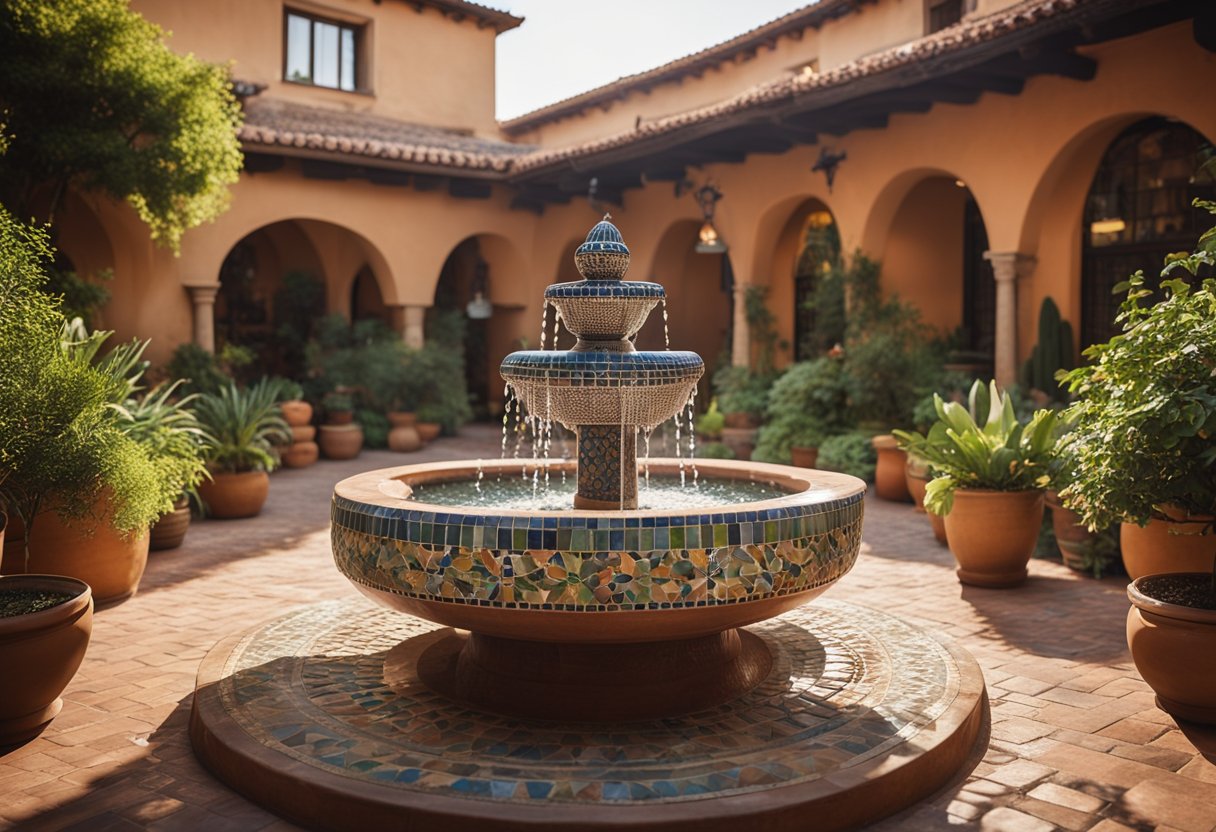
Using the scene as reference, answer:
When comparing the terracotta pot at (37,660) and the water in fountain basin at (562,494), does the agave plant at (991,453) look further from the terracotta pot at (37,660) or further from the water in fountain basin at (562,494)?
the terracotta pot at (37,660)

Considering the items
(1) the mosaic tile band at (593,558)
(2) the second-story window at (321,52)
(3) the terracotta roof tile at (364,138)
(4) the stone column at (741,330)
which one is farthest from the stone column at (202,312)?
(1) the mosaic tile band at (593,558)

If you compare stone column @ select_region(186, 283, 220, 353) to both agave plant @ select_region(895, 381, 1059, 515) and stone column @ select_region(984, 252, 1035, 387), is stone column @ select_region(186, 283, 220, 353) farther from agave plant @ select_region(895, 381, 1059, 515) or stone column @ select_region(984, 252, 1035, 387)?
agave plant @ select_region(895, 381, 1059, 515)

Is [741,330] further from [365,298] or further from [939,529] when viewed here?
[365,298]

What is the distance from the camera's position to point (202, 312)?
45.1 ft

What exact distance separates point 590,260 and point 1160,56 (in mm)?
7461

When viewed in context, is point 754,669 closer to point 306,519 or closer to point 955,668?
point 955,668

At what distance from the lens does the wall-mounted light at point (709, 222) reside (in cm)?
1420

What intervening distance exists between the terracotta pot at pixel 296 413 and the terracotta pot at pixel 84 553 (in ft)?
23.2

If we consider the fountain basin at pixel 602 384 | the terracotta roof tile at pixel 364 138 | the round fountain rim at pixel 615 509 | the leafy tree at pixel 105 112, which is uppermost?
the terracotta roof tile at pixel 364 138

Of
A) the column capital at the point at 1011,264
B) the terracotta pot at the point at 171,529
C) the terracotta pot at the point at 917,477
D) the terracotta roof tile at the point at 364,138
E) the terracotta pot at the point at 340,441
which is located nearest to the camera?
the terracotta pot at the point at 171,529

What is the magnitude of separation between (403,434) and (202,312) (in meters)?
3.31

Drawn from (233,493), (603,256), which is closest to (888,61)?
(603,256)

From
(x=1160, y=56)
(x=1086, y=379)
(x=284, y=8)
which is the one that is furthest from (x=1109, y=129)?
(x=284, y=8)

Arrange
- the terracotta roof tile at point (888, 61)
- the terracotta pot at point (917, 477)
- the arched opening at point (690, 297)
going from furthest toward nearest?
the arched opening at point (690, 297)
the terracotta pot at point (917, 477)
the terracotta roof tile at point (888, 61)
